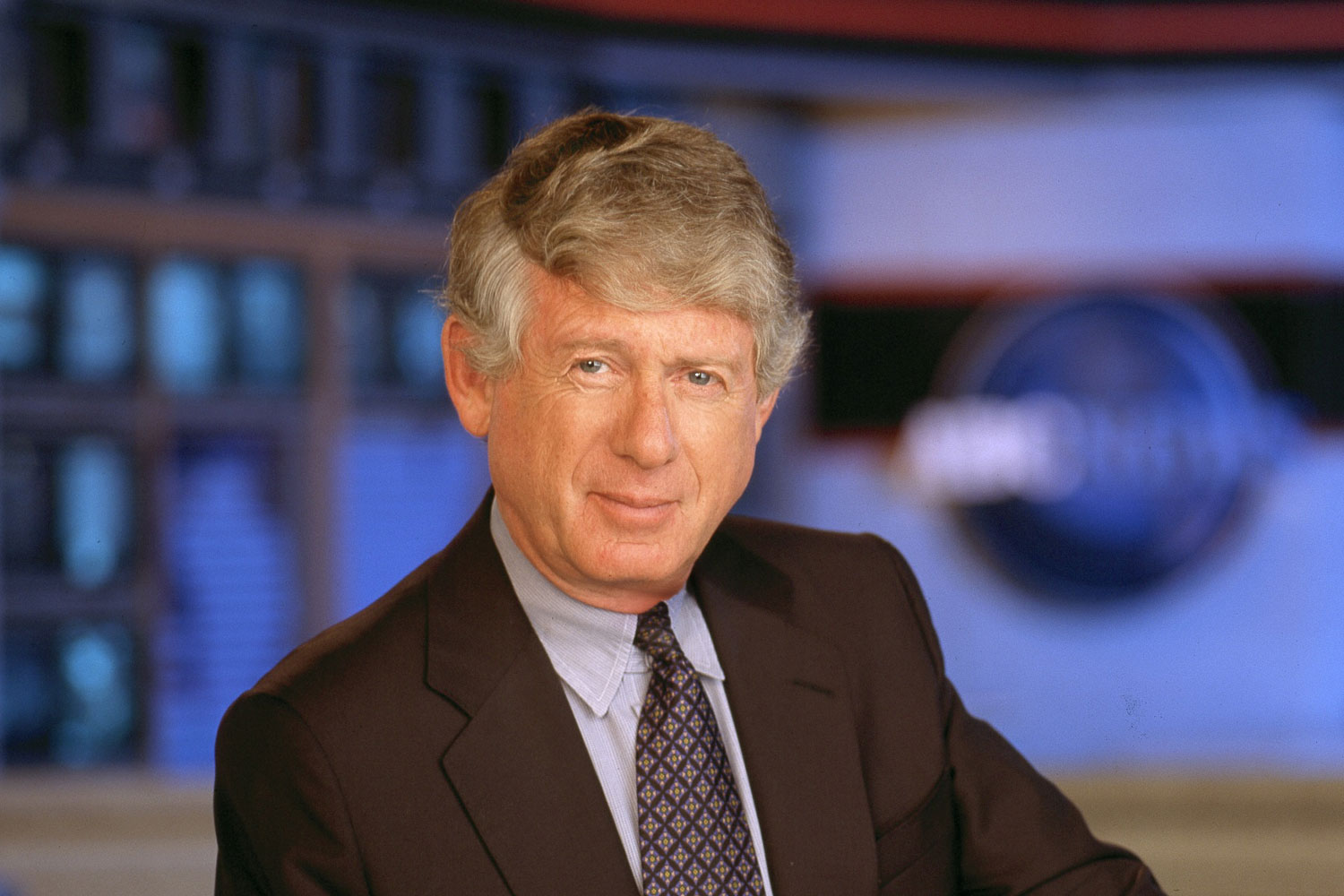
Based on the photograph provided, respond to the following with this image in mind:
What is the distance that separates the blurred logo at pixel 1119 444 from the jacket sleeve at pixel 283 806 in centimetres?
480

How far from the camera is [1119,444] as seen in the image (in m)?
5.52

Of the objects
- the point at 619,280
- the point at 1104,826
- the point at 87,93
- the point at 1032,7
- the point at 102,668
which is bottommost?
the point at 1104,826

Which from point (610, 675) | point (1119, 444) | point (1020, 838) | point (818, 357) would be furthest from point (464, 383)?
point (1119, 444)

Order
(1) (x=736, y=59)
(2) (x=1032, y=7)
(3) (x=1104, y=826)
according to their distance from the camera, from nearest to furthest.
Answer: (3) (x=1104, y=826), (1) (x=736, y=59), (2) (x=1032, y=7)

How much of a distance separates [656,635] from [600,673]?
64 millimetres

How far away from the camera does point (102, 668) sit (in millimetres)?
4324

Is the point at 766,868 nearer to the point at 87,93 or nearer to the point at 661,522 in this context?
the point at 661,522

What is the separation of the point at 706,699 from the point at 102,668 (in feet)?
12.0

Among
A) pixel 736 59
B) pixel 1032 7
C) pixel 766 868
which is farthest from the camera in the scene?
pixel 1032 7

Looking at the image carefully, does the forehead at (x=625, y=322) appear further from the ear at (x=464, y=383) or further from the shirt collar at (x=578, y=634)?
the shirt collar at (x=578, y=634)

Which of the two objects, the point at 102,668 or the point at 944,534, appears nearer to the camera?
the point at 102,668

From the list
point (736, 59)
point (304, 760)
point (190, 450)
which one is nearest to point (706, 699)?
point (304, 760)

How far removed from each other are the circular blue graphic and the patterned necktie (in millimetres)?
4591

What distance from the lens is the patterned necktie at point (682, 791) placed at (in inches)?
44.3
